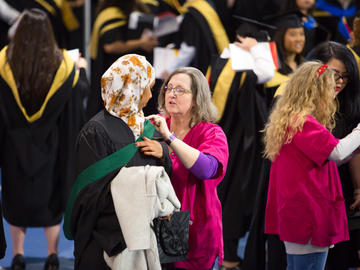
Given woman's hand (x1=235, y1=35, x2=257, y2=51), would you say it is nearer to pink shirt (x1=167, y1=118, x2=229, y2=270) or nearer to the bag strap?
pink shirt (x1=167, y1=118, x2=229, y2=270)

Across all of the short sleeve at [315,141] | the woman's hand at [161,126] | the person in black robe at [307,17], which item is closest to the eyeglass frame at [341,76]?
the short sleeve at [315,141]

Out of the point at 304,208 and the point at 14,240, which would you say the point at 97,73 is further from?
the point at 304,208

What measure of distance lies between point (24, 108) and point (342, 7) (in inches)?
185

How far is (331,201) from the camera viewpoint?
340 cm

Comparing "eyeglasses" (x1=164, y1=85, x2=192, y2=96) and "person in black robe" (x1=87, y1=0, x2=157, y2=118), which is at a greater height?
"person in black robe" (x1=87, y1=0, x2=157, y2=118)

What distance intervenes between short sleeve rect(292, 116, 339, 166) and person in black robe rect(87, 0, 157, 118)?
11.7 feet

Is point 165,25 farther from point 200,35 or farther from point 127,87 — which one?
point 127,87

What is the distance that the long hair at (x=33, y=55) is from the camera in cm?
445

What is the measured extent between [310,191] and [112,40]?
3822mm

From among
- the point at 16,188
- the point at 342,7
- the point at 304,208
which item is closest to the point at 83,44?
the point at 342,7

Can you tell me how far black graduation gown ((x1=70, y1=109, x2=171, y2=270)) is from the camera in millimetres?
2676

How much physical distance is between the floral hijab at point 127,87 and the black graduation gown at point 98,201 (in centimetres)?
4

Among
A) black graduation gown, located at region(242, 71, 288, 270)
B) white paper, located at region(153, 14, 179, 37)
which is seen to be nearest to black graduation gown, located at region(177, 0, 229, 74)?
white paper, located at region(153, 14, 179, 37)

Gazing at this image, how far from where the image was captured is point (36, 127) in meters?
4.79
